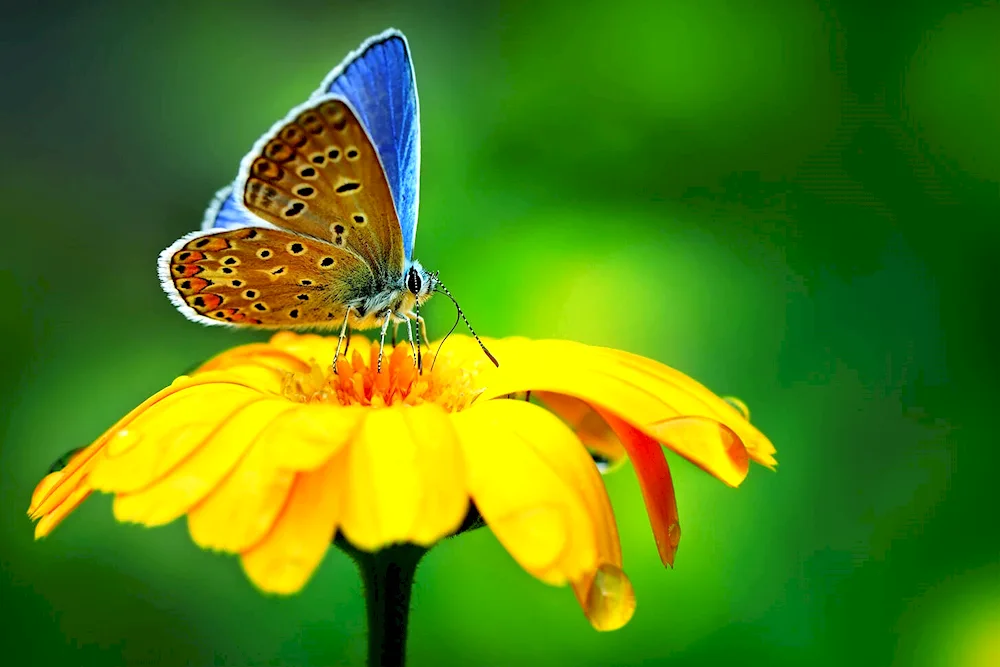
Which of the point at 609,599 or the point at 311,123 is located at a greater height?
the point at 311,123

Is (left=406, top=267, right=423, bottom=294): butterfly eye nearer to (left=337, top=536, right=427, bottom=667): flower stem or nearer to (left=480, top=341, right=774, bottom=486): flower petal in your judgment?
(left=480, top=341, right=774, bottom=486): flower petal

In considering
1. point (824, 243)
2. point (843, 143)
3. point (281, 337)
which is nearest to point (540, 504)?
point (281, 337)

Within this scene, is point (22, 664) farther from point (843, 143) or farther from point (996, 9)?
point (996, 9)

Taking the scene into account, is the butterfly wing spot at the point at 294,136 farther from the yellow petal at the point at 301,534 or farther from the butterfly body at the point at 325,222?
the yellow petal at the point at 301,534

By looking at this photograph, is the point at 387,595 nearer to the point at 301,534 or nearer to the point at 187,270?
the point at 301,534

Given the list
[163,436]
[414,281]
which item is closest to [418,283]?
[414,281]

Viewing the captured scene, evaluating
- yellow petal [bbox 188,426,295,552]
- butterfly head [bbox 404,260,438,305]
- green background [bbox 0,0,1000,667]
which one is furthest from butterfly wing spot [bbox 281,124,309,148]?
green background [bbox 0,0,1000,667]

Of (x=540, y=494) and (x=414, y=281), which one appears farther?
(x=414, y=281)
